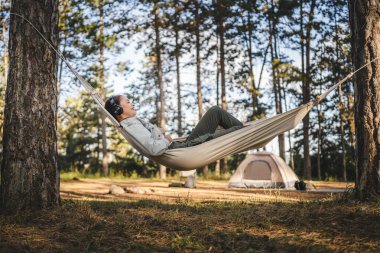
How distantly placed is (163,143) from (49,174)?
99 centimetres

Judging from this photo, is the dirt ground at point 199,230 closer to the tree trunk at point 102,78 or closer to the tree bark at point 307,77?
the tree bark at point 307,77

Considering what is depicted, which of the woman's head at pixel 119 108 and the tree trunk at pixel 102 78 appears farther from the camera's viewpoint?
the tree trunk at pixel 102 78

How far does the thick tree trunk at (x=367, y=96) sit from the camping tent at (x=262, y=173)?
4866 millimetres

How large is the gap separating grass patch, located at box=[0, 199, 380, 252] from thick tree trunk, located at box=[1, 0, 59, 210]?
19 centimetres

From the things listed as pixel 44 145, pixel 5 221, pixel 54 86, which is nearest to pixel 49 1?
pixel 54 86

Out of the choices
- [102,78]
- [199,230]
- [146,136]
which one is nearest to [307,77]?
[102,78]

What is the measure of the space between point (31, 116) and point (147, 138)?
974 mm

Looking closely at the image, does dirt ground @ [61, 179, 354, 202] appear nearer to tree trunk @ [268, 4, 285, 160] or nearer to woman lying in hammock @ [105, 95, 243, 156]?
woman lying in hammock @ [105, 95, 243, 156]

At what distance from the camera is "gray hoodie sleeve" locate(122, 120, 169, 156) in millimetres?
3105

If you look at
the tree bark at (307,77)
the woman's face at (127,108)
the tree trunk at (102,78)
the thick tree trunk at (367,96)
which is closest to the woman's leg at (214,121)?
the woman's face at (127,108)

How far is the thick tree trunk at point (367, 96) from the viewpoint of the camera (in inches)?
113

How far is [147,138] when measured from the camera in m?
3.17

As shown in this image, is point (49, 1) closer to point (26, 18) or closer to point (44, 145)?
point (26, 18)

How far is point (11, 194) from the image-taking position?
2918 millimetres
